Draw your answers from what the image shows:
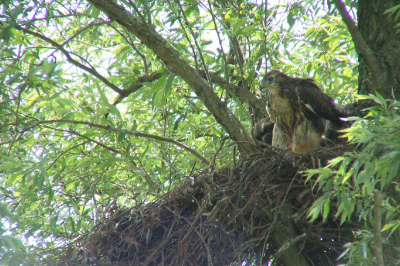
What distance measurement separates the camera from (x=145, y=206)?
3619 mm

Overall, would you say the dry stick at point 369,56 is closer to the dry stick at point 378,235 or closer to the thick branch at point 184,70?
the thick branch at point 184,70

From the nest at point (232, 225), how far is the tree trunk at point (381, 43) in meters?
0.54

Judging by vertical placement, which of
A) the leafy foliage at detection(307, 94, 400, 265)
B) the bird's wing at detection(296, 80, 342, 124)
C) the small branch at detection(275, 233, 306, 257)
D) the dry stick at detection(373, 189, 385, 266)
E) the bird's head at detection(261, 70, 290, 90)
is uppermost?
the bird's head at detection(261, 70, 290, 90)

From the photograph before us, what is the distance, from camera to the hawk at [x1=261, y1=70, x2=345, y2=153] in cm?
445

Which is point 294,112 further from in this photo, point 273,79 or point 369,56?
point 369,56

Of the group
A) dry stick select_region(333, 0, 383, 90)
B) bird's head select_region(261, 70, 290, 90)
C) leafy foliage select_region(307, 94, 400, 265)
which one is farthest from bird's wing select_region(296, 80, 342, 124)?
leafy foliage select_region(307, 94, 400, 265)

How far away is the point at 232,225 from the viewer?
329 centimetres

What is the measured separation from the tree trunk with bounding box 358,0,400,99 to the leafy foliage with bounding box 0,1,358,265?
54 cm

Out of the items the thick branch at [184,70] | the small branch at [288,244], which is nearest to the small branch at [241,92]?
the thick branch at [184,70]

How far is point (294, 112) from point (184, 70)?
1.45m

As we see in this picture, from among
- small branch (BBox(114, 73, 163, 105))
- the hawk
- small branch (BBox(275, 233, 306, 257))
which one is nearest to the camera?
small branch (BBox(275, 233, 306, 257))

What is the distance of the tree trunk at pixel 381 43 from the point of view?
332 cm

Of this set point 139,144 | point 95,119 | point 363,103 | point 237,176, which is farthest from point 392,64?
point 139,144

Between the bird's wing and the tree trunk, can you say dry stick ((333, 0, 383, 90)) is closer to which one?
the tree trunk
